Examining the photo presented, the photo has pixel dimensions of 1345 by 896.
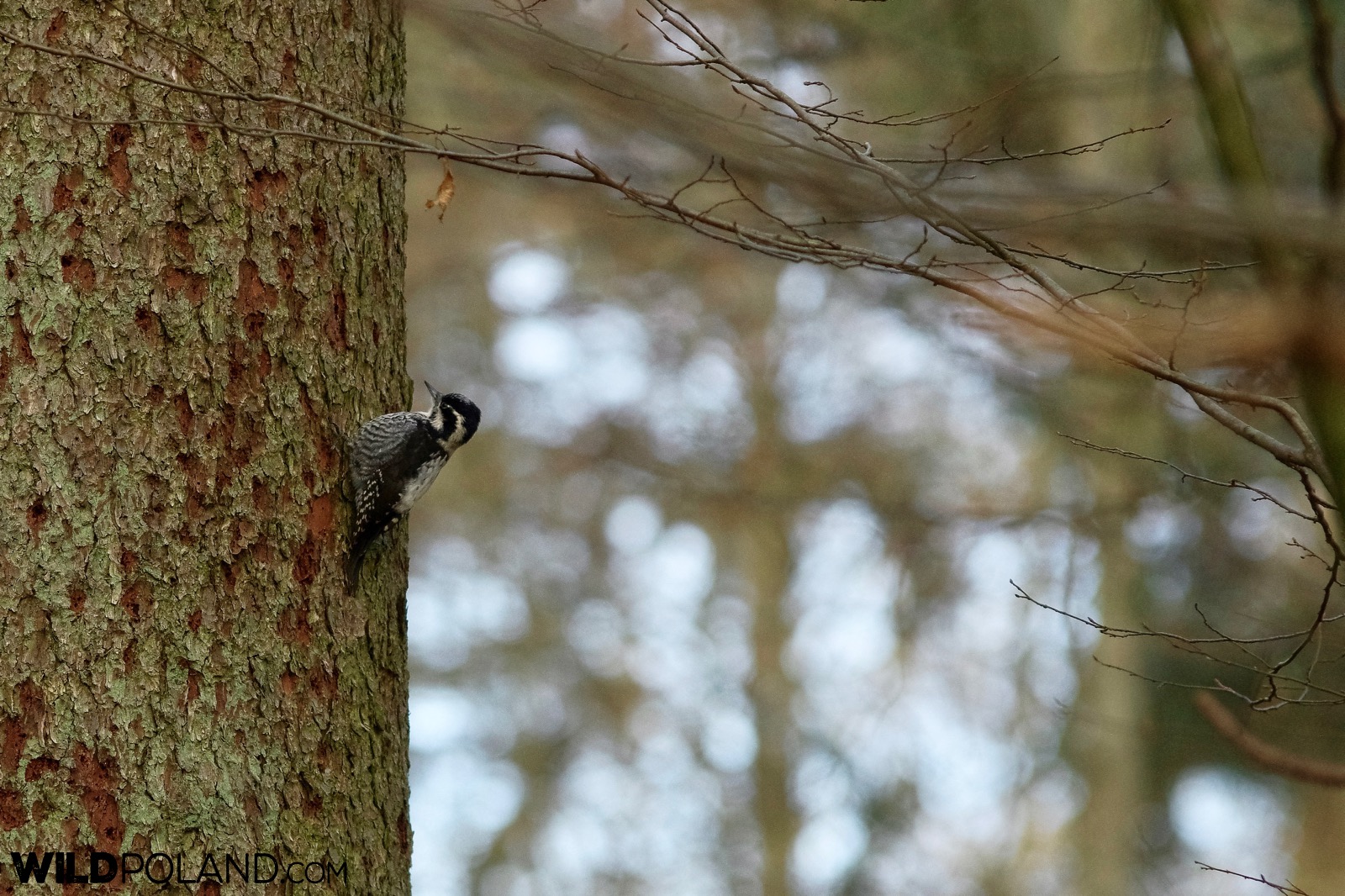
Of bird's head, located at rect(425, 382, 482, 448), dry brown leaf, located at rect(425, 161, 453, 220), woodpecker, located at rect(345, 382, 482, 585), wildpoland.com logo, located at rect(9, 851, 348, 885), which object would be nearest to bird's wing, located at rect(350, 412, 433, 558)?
woodpecker, located at rect(345, 382, 482, 585)

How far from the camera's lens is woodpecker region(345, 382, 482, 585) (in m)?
3.01

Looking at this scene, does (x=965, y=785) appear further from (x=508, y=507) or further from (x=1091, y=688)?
(x=508, y=507)

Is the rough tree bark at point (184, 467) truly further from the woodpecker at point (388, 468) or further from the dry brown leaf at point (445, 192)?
the dry brown leaf at point (445, 192)

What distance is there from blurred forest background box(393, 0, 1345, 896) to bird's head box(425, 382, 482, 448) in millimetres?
1366

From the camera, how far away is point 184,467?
269 centimetres

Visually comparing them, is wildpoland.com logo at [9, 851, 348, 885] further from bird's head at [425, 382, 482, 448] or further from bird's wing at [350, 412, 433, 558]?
bird's head at [425, 382, 482, 448]

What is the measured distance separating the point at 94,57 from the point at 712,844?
34.5ft

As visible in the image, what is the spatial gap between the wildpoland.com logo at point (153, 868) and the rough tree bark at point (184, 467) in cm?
2

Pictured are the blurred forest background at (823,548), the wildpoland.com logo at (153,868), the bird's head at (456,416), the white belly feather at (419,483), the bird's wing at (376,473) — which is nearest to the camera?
the wildpoland.com logo at (153,868)

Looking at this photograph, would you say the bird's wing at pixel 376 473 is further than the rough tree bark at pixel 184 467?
Yes

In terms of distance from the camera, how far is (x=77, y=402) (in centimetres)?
260

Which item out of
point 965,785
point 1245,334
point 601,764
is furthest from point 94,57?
point 601,764

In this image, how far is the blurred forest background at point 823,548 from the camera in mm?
7590

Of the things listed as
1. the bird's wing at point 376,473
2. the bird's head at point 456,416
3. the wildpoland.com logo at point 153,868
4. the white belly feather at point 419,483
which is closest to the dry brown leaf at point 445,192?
the bird's wing at point 376,473
